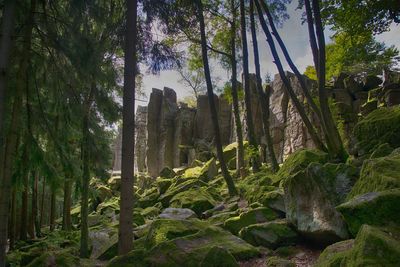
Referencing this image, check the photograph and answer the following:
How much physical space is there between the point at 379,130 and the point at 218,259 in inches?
186

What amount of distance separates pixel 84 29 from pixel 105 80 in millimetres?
1136

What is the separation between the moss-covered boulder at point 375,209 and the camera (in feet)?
12.8

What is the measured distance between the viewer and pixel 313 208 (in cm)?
588

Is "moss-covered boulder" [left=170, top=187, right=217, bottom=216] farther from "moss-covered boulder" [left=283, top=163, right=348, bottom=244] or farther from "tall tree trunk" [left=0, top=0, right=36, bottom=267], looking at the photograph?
"tall tree trunk" [left=0, top=0, right=36, bottom=267]

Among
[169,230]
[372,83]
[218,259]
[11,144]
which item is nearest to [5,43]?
[11,144]

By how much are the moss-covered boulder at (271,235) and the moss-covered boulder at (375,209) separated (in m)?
2.04

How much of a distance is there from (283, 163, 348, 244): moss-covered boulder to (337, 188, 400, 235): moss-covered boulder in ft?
3.29

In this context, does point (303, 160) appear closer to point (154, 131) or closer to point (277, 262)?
point (277, 262)

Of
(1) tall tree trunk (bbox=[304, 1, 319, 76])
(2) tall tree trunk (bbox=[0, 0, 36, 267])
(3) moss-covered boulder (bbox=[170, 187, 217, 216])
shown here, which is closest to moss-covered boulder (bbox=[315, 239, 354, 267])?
(2) tall tree trunk (bbox=[0, 0, 36, 267])

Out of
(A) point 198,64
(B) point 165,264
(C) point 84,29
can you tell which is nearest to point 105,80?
(C) point 84,29

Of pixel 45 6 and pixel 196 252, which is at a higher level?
pixel 45 6

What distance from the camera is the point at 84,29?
7.27 meters

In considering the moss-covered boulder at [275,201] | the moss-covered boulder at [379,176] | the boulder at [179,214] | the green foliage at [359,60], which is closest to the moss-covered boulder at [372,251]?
the moss-covered boulder at [379,176]

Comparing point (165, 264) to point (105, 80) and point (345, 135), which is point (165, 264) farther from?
point (345, 135)
